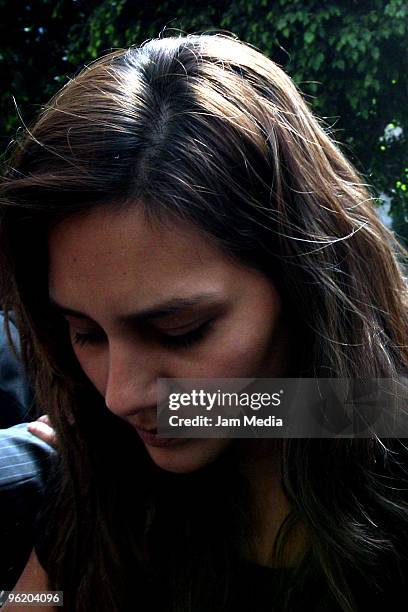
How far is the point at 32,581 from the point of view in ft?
4.57

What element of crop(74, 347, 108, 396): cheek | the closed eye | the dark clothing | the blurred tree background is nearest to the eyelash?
the closed eye

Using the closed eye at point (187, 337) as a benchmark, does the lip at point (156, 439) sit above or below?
below

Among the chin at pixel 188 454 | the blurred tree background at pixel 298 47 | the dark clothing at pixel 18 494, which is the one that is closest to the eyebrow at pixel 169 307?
the chin at pixel 188 454

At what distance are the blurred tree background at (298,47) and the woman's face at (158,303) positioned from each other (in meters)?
2.38

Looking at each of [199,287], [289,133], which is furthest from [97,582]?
[289,133]

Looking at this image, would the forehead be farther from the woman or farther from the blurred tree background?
the blurred tree background

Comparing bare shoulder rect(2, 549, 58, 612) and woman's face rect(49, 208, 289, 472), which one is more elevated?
woman's face rect(49, 208, 289, 472)

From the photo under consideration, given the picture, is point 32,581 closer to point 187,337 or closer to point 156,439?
point 156,439

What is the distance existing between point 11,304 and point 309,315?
0.59 metres

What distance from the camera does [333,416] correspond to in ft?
3.73

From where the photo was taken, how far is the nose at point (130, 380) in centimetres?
108

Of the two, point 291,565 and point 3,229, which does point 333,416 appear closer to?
point 291,565

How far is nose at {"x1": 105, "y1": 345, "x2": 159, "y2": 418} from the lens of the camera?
42.5 inches

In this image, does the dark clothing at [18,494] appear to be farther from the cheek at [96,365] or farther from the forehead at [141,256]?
the forehead at [141,256]
